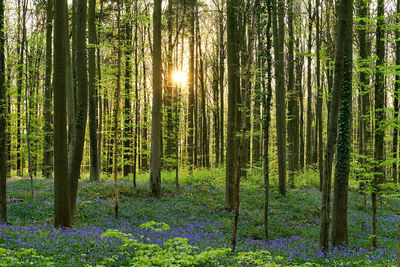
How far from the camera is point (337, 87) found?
877cm

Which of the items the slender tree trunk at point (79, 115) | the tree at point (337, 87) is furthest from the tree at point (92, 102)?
the tree at point (337, 87)

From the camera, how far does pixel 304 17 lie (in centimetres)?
2434

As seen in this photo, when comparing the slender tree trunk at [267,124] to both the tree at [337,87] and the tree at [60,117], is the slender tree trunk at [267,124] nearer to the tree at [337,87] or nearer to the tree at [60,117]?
the tree at [337,87]

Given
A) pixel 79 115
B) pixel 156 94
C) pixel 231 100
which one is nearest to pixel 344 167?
pixel 231 100

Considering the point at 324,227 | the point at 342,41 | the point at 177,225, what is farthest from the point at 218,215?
the point at 342,41

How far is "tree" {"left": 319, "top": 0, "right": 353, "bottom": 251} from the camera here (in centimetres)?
848

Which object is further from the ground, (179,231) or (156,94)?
(156,94)

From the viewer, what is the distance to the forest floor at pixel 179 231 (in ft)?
19.6

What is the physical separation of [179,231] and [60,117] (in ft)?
18.7

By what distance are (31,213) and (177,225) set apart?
5.97 metres

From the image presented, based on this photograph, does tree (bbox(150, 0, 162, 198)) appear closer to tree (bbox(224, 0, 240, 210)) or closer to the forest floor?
the forest floor

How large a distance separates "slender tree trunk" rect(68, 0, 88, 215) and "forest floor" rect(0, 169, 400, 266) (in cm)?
171

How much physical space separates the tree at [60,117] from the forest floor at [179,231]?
2.56ft

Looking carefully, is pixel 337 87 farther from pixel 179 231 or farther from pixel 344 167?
pixel 179 231
